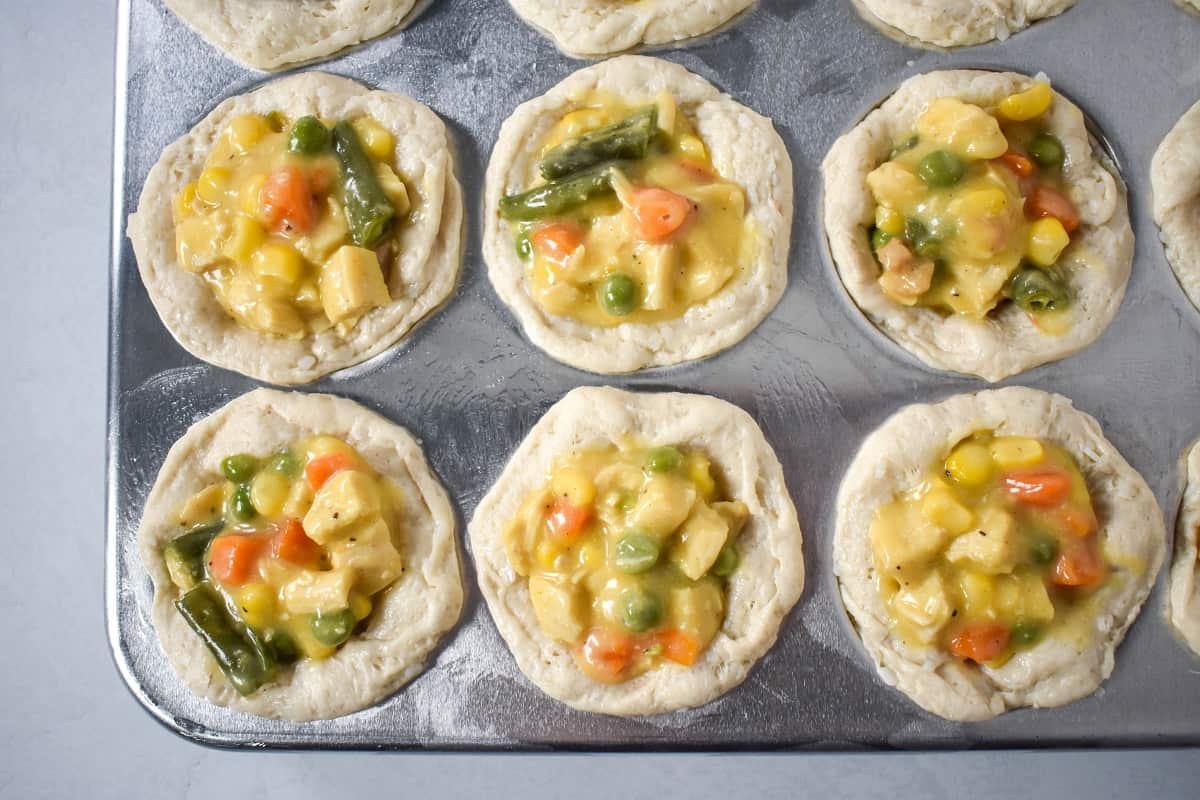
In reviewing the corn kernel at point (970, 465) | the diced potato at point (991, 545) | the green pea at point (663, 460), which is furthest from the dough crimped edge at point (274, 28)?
the diced potato at point (991, 545)

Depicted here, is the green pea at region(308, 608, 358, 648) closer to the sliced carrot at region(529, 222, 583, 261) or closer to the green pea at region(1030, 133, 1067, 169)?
the sliced carrot at region(529, 222, 583, 261)

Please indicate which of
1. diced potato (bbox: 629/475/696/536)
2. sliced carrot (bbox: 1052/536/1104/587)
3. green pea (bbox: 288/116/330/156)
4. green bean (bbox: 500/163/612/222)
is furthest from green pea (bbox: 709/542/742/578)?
green pea (bbox: 288/116/330/156)

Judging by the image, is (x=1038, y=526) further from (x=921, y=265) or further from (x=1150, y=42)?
(x=1150, y=42)

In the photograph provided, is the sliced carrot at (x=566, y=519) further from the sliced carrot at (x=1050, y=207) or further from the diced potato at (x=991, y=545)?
the sliced carrot at (x=1050, y=207)

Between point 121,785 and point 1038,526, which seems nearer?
point 1038,526

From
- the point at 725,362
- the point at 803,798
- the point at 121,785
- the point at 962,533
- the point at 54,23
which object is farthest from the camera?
the point at 54,23

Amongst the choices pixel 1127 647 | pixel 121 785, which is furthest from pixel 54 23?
pixel 1127 647

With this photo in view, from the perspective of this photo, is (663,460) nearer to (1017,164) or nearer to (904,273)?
(904,273)
